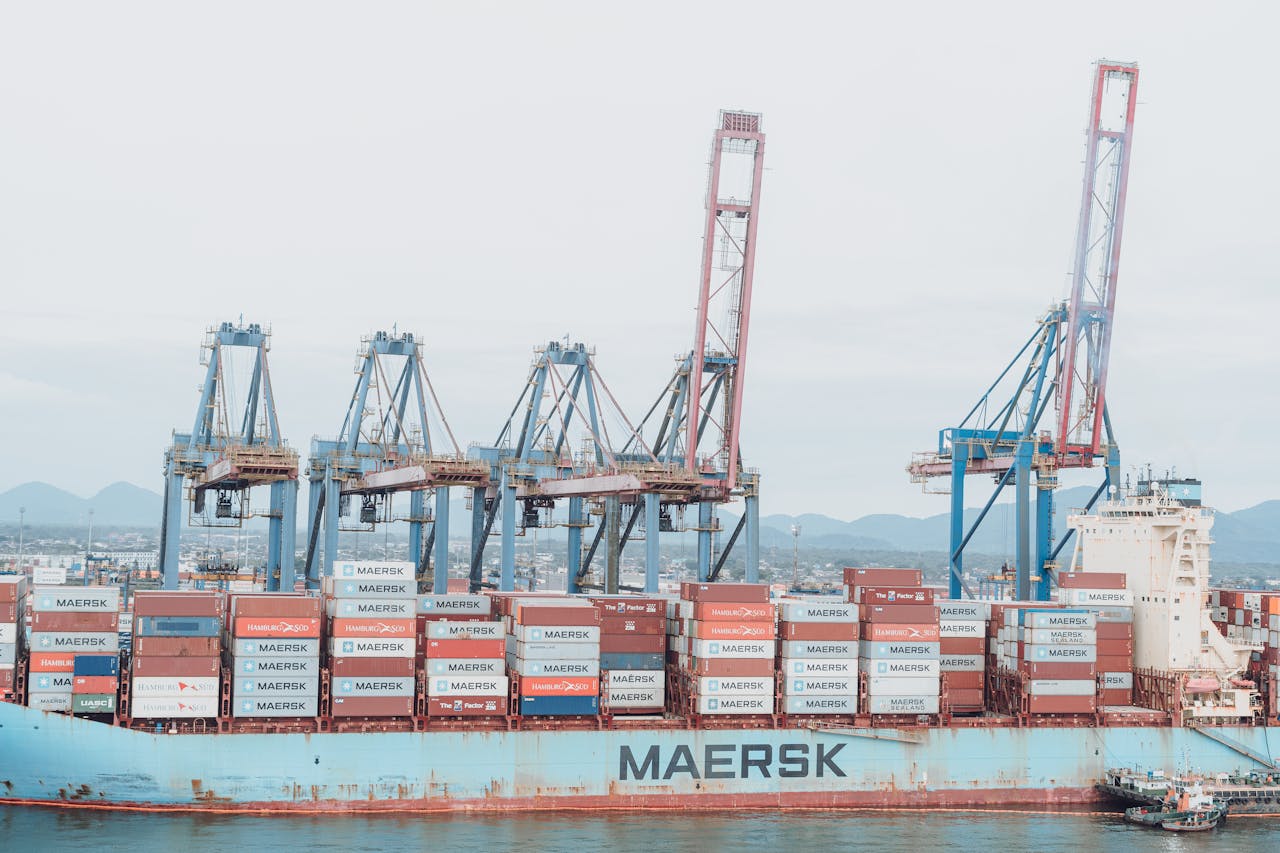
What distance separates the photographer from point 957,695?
179 ft

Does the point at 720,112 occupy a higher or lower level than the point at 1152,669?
higher

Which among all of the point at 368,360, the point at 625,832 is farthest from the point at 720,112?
the point at 625,832

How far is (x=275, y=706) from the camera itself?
1834 inches

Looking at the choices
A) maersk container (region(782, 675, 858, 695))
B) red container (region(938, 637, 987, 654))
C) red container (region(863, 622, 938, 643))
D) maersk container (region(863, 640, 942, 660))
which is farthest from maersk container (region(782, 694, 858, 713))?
red container (region(938, 637, 987, 654))

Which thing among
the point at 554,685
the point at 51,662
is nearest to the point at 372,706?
the point at 554,685

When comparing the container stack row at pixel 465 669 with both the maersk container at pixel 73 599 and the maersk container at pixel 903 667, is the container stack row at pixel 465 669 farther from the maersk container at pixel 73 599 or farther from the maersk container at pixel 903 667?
the maersk container at pixel 903 667

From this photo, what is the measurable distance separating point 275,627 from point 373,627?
11.0 ft

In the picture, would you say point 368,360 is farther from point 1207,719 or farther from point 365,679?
point 1207,719

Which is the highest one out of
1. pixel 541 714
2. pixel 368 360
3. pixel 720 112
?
pixel 720 112

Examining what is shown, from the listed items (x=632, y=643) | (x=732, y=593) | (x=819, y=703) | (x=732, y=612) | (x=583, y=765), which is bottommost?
(x=583, y=765)

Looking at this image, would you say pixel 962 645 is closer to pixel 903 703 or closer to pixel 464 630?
pixel 903 703

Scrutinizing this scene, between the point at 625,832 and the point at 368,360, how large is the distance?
4037 cm

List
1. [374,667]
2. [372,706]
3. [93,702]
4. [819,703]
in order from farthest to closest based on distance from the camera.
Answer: [819,703], [374,667], [372,706], [93,702]

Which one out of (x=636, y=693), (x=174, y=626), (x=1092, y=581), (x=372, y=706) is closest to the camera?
(x=174, y=626)
